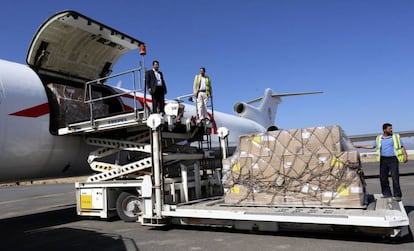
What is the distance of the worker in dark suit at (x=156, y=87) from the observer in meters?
9.12

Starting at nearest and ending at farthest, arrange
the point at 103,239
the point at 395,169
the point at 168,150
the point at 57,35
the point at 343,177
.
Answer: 1. the point at 343,177
2. the point at 103,239
3. the point at 395,169
4. the point at 57,35
5. the point at 168,150

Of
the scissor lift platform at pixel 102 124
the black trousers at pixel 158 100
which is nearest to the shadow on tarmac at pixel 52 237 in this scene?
the scissor lift platform at pixel 102 124

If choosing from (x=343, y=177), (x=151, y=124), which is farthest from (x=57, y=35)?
(x=343, y=177)

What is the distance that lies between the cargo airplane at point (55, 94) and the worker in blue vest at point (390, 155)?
5354 millimetres

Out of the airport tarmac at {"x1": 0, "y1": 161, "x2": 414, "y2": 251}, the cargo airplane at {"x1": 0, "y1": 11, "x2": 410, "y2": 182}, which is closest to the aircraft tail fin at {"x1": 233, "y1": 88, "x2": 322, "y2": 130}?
the cargo airplane at {"x1": 0, "y1": 11, "x2": 410, "y2": 182}

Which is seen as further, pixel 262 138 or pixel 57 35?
pixel 57 35

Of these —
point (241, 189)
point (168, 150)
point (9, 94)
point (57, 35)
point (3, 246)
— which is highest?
point (57, 35)

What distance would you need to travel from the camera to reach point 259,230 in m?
7.11

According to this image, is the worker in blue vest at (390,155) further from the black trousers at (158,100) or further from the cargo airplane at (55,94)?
the cargo airplane at (55,94)

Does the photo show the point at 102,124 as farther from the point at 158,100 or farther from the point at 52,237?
the point at 52,237

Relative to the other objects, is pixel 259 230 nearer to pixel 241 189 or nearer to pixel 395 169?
pixel 241 189

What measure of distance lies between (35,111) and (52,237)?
2.99 meters

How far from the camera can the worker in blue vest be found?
7961mm

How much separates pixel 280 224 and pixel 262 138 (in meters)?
1.92
